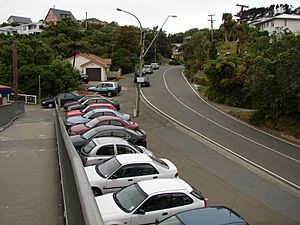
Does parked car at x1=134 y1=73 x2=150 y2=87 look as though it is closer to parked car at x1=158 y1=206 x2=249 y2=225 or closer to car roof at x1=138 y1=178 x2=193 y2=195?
car roof at x1=138 y1=178 x2=193 y2=195

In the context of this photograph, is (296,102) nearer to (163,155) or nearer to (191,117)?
(191,117)

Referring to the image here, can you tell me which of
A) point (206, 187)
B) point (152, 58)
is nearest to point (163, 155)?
point (206, 187)

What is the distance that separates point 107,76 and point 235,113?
30.3 metres

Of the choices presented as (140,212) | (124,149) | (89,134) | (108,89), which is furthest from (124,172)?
(108,89)

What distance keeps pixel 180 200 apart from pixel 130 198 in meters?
1.16

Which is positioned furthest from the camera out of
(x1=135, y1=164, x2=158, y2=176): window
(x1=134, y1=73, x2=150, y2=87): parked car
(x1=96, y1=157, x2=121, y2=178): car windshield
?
(x1=134, y1=73, x2=150, y2=87): parked car

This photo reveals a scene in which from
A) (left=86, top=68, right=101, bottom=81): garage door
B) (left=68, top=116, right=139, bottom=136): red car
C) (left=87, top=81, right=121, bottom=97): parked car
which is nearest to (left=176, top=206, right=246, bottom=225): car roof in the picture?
(left=68, top=116, right=139, bottom=136): red car

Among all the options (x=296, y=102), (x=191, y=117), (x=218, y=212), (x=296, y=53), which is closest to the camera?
(x=218, y=212)

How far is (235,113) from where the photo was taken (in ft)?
110

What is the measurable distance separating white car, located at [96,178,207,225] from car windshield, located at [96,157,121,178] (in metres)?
1.92

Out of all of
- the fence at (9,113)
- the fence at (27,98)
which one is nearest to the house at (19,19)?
the fence at (27,98)

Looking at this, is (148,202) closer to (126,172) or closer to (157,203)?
(157,203)

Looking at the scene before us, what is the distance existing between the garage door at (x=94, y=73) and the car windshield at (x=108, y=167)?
4645 cm

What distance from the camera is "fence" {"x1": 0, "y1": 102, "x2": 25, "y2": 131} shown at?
2298 centimetres
